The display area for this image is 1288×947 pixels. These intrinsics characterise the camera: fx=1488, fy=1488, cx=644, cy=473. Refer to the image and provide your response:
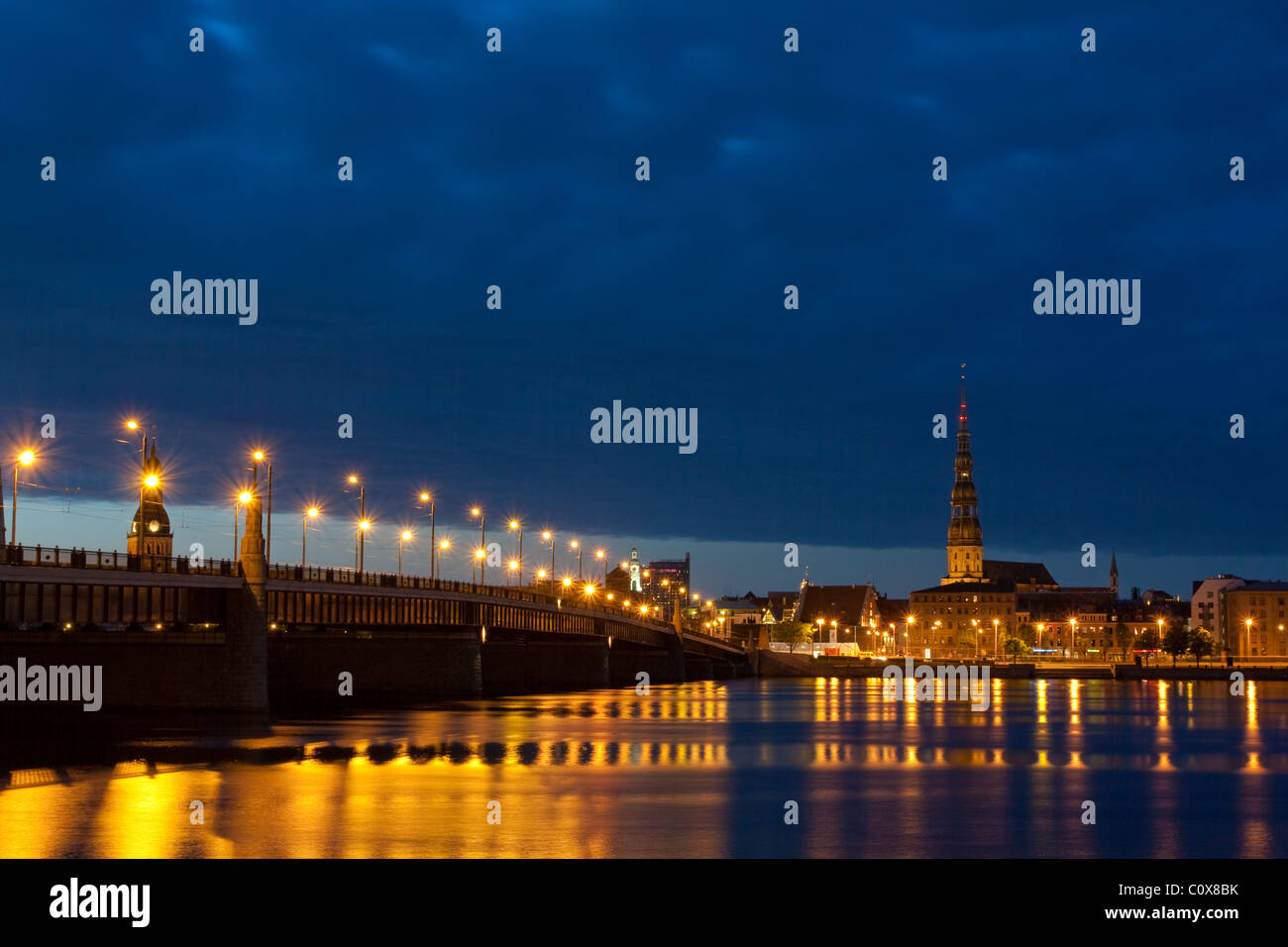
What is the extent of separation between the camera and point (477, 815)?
44656 mm

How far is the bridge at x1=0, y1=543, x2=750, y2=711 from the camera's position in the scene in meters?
81.1

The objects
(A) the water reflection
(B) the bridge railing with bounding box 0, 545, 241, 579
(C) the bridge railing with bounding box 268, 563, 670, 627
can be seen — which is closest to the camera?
(A) the water reflection

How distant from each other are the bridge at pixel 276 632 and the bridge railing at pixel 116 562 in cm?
12

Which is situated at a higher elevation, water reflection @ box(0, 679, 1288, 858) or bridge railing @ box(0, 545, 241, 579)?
bridge railing @ box(0, 545, 241, 579)

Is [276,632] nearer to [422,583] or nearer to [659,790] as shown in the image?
[422,583]

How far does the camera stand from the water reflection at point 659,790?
39.6m

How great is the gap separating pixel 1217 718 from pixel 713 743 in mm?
49360

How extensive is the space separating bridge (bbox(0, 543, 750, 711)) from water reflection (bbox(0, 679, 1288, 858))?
29.0 feet

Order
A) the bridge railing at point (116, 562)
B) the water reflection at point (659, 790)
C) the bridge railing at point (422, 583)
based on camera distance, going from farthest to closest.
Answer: the bridge railing at point (422, 583) → the bridge railing at point (116, 562) → the water reflection at point (659, 790)

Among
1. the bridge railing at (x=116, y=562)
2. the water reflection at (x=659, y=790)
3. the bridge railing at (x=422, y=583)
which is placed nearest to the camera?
the water reflection at (x=659, y=790)

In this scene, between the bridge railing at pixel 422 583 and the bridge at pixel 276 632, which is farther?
the bridge railing at pixel 422 583

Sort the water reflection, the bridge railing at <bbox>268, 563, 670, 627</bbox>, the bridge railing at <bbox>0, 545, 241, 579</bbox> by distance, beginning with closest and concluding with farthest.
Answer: the water reflection
the bridge railing at <bbox>0, 545, 241, 579</bbox>
the bridge railing at <bbox>268, 563, 670, 627</bbox>

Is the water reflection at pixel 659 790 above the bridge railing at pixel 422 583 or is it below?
below
